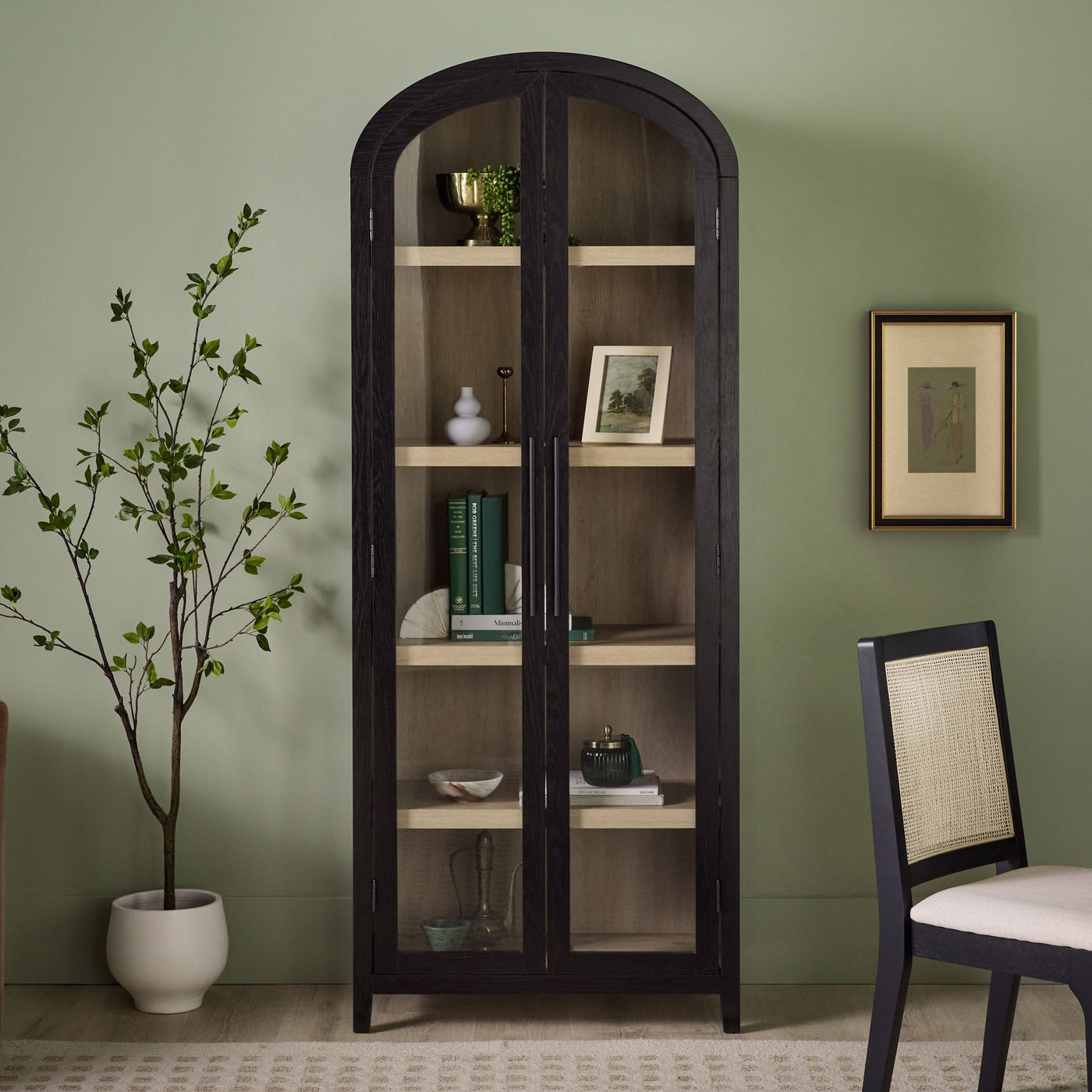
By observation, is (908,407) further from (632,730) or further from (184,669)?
(184,669)

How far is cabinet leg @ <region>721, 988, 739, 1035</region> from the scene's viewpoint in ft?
7.84

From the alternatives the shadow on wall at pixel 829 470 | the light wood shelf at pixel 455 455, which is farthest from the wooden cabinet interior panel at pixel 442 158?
the shadow on wall at pixel 829 470

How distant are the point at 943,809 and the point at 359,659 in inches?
43.7

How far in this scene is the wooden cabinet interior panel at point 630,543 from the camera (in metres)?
2.34

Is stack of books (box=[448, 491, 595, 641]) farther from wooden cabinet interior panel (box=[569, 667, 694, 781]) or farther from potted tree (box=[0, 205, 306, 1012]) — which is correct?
potted tree (box=[0, 205, 306, 1012])

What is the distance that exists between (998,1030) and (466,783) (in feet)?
3.45

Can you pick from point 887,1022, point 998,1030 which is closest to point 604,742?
point 887,1022

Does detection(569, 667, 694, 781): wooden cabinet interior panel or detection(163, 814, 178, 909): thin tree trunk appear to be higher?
detection(569, 667, 694, 781): wooden cabinet interior panel

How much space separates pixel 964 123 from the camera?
2.68m

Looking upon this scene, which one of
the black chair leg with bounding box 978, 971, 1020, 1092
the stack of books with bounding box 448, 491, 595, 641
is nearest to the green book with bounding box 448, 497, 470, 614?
the stack of books with bounding box 448, 491, 595, 641

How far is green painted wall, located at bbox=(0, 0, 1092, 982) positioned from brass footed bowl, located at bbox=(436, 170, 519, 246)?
1.53ft

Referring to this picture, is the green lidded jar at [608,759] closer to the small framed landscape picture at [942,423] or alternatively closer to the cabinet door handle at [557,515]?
the cabinet door handle at [557,515]

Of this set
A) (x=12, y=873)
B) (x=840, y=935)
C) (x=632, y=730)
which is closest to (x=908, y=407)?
(x=632, y=730)

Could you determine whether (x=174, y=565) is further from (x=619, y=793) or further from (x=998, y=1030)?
(x=998, y=1030)
